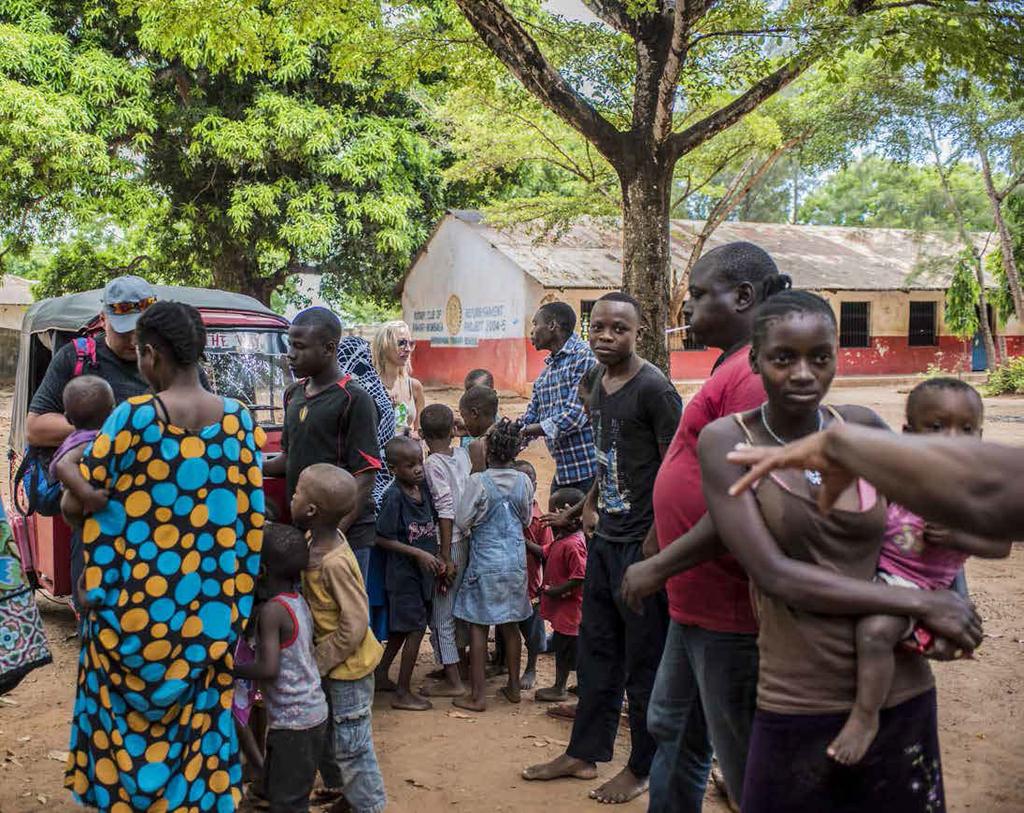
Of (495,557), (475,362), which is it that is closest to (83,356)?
(495,557)

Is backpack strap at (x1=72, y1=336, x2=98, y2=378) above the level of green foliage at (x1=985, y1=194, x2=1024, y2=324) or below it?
below

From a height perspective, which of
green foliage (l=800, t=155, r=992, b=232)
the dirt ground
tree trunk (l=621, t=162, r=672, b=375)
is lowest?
the dirt ground

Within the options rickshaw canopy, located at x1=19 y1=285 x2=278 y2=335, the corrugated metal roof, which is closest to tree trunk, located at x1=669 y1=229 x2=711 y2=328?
the corrugated metal roof

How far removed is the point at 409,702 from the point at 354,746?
133 centimetres

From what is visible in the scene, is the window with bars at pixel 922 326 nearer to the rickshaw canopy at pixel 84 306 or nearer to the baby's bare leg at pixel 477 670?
the rickshaw canopy at pixel 84 306

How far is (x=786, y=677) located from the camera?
2.03 meters

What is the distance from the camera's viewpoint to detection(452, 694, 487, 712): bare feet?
4723mm

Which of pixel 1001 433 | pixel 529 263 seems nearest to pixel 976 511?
pixel 1001 433

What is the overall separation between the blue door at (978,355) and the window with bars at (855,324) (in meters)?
4.13

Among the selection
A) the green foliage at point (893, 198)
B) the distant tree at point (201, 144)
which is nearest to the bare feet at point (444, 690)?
the distant tree at point (201, 144)

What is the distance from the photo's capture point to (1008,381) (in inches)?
859

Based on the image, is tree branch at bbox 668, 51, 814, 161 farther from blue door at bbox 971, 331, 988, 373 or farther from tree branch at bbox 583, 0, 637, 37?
blue door at bbox 971, 331, 988, 373

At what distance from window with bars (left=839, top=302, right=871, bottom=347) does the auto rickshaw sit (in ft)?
76.9

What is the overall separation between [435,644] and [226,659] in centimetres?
214
